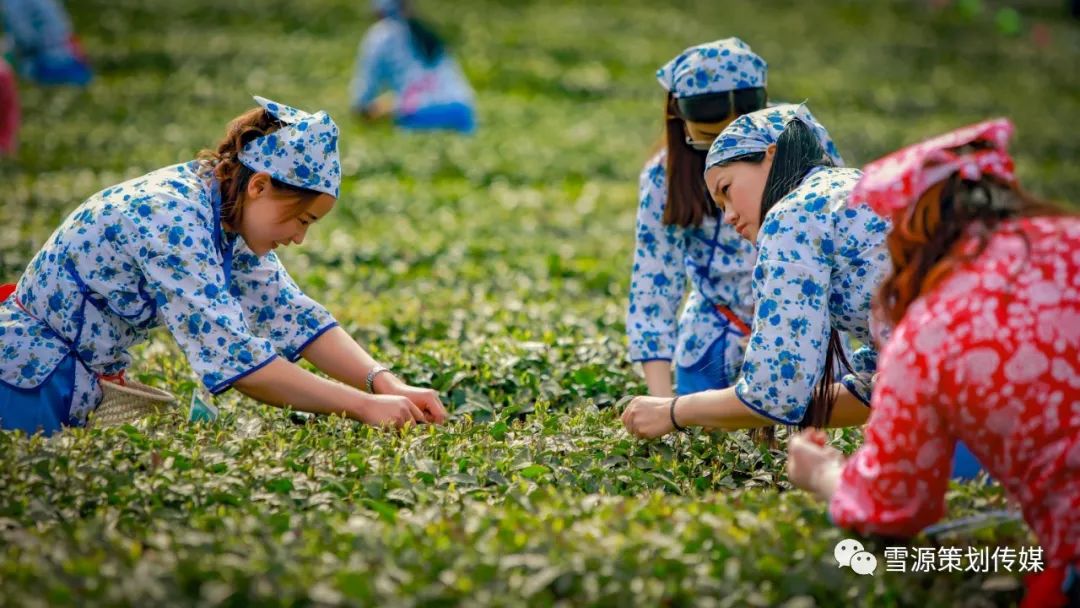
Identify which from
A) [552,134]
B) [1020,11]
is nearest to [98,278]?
[552,134]

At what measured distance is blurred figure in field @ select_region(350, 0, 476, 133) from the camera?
14641mm

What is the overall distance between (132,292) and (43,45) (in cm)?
1380

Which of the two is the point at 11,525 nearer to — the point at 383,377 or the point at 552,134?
the point at 383,377

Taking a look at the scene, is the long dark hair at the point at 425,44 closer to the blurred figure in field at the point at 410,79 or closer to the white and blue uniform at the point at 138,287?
the blurred figure in field at the point at 410,79

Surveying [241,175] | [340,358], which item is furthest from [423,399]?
[241,175]

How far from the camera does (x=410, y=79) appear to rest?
48.5ft

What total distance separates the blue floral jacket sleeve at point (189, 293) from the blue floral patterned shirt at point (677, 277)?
181 cm

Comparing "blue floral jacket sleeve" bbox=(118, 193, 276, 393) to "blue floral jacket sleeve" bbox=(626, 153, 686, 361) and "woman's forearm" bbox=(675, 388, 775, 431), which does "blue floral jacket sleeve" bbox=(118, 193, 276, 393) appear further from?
"blue floral jacket sleeve" bbox=(626, 153, 686, 361)

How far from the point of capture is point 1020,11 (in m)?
28.9

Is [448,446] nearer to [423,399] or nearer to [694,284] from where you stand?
[423,399]

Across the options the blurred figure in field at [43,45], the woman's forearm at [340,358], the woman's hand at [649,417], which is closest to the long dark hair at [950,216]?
the woman's hand at [649,417]

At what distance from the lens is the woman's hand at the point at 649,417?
4.11 metres

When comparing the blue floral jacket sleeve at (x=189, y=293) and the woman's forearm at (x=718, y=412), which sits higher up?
the blue floral jacket sleeve at (x=189, y=293)

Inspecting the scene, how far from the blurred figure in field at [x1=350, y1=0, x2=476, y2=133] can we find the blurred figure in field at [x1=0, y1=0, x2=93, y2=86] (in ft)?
14.1
